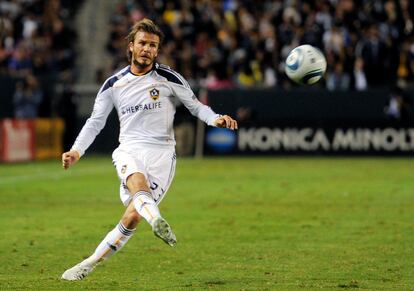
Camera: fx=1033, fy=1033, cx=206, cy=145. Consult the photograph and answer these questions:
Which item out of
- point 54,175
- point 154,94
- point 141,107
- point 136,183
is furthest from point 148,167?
point 54,175

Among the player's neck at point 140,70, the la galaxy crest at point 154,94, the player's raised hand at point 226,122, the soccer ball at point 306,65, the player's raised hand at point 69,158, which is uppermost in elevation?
the soccer ball at point 306,65

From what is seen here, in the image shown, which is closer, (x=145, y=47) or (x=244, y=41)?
(x=145, y=47)

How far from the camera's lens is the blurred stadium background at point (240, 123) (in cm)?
1472

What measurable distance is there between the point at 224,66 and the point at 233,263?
19.2m

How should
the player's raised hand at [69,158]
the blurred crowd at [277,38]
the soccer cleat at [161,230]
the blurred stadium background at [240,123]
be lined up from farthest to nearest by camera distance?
the blurred crowd at [277,38] < the blurred stadium background at [240,123] < the player's raised hand at [69,158] < the soccer cleat at [161,230]

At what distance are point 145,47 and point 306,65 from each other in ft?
6.96

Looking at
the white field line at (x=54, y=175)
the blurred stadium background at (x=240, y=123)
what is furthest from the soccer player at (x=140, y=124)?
the white field line at (x=54, y=175)

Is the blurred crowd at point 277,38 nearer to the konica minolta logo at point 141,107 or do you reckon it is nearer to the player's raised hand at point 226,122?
the konica minolta logo at point 141,107

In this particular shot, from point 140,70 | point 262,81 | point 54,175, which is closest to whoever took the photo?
point 140,70

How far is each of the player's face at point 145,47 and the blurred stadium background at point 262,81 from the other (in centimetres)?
1714

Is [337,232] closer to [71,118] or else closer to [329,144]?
[329,144]

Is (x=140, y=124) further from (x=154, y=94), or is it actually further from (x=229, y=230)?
(x=229, y=230)

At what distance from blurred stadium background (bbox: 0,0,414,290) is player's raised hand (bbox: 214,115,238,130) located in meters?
3.32

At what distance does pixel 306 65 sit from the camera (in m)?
10.7
